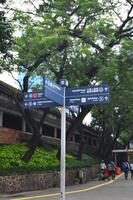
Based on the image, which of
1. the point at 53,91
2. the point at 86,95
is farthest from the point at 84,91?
the point at 53,91

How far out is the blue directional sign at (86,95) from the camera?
1251 cm

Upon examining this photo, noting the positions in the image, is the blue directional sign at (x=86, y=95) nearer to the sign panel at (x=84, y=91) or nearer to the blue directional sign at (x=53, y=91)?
the sign panel at (x=84, y=91)

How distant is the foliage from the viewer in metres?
24.7

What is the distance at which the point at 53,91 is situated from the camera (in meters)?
11.8

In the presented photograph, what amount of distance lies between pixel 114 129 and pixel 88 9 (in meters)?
30.3

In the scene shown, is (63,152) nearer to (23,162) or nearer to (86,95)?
(86,95)

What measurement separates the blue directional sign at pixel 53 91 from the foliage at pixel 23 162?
11703 mm

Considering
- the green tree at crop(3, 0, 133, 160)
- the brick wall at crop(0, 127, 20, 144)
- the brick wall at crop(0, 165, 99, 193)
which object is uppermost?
the green tree at crop(3, 0, 133, 160)

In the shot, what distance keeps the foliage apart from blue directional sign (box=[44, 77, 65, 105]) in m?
11.7

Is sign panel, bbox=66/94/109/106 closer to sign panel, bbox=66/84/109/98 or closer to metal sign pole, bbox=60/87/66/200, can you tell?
sign panel, bbox=66/84/109/98

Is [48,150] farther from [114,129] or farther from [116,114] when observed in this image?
[114,129]

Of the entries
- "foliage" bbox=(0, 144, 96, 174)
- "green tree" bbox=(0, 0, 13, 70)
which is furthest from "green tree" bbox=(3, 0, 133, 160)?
"green tree" bbox=(0, 0, 13, 70)

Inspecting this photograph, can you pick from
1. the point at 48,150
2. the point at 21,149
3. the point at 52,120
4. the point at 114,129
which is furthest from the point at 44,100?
the point at 114,129

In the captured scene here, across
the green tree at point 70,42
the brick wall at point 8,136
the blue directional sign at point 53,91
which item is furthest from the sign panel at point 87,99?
the brick wall at point 8,136
